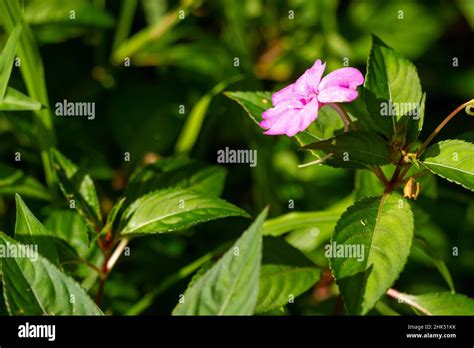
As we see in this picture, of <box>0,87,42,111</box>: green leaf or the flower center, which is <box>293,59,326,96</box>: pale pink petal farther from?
<box>0,87,42,111</box>: green leaf

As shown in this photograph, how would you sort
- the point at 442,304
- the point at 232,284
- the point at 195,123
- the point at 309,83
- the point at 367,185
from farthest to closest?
1. the point at 195,123
2. the point at 367,185
3. the point at 442,304
4. the point at 309,83
5. the point at 232,284

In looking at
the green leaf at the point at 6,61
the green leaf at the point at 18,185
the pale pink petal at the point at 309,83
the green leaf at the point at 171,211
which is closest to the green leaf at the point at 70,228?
the green leaf at the point at 18,185

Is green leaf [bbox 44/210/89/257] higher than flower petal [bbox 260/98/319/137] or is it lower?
lower

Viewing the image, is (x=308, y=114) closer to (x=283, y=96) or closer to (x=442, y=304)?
(x=283, y=96)

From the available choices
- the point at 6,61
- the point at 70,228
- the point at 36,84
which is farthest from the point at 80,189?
the point at 36,84

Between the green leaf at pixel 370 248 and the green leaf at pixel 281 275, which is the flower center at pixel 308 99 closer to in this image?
the green leaf at pixel 370 248

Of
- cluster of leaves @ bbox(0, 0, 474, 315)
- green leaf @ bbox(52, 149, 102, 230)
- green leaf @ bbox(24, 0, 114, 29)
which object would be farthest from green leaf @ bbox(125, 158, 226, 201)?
green leaf @ bbox(24, 0, 114, 29)

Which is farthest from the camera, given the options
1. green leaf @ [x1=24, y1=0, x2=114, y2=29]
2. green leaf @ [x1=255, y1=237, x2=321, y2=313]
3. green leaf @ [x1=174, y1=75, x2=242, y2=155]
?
green leaf @ [x1=24, y1=0, x2=114, y2=29]
